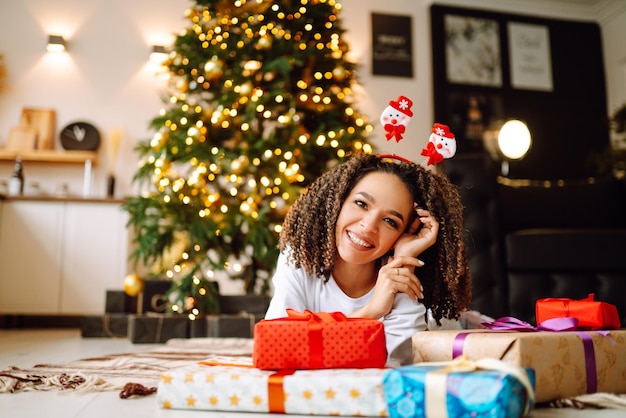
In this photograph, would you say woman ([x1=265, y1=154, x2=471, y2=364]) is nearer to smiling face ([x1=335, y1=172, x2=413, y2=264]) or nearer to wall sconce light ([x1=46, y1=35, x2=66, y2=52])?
smiling face ([x1=335, y1=172, x2=413, y2=264])

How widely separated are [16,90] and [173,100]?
1.69 meters

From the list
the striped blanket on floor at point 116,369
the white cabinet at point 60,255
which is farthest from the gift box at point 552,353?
the white cabinet at point 60,255

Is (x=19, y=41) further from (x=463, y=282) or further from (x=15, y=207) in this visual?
(x=463, y=282)

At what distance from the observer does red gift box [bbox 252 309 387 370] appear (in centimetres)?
90

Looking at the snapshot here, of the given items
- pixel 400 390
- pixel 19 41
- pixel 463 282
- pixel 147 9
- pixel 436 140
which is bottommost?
pixel 400 390

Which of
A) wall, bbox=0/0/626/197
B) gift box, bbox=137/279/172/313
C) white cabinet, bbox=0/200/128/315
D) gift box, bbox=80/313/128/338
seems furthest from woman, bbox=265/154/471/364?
wall, bbox=0/0/626/197

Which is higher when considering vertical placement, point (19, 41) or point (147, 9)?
point (147, 9)

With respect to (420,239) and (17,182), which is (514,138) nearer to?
(420,239)

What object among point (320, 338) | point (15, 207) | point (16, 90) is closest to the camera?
point (320, 338)

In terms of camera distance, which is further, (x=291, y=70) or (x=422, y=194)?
(x=291, y=70)

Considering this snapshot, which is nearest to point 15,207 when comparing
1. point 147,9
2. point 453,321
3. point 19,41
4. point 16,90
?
point 16,90

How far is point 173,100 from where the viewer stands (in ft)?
8.67

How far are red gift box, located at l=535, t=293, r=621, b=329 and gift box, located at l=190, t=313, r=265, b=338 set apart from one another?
1510mm

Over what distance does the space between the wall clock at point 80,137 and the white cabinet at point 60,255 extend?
0.54 m
